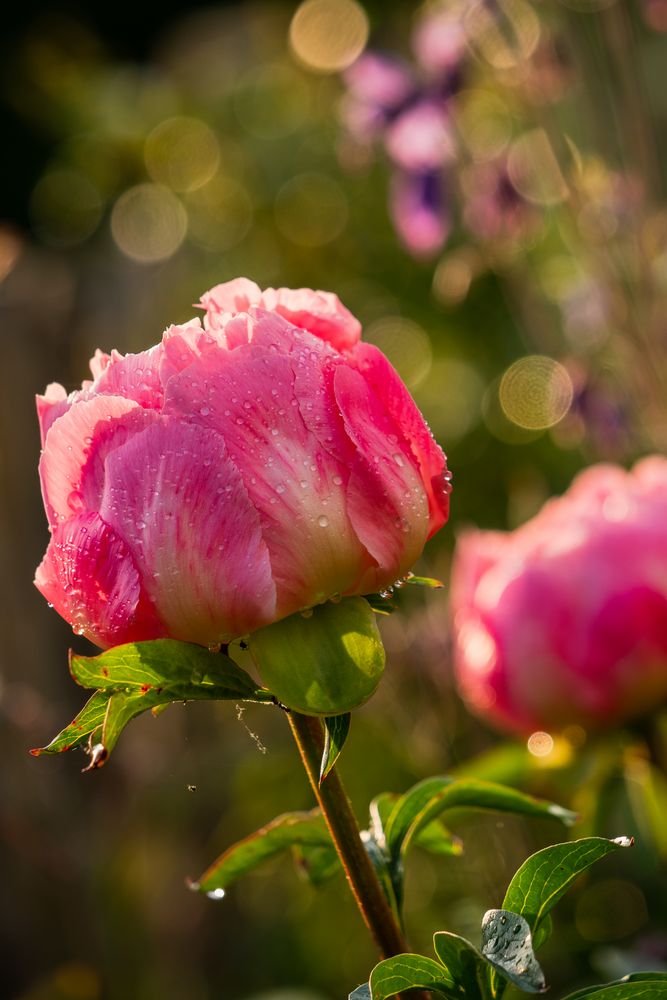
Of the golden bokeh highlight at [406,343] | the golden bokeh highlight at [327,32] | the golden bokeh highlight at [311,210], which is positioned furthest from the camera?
the golden bokeh highlight at [327,32]

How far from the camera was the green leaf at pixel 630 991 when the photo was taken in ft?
1.14

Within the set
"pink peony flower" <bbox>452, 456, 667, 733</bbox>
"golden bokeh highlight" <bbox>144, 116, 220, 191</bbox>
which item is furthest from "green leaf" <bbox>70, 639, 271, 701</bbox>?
"golden bokeh highlight" <bbox>144, 116, 220, 191</bbox>

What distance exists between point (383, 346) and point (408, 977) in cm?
208

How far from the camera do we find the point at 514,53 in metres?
0.97

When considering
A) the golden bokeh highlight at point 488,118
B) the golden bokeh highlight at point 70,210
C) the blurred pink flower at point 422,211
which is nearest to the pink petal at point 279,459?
the blurred pink flower at point 422,211

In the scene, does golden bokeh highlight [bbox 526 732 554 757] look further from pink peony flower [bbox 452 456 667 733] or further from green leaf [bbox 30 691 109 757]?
green leaf [bbox 30 691 109 757]

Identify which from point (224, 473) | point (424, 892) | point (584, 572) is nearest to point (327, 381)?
point (224, 473)

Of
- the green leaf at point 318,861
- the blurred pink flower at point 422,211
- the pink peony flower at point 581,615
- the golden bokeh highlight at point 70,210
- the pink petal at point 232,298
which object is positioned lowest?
the golden bokeh highlight at point 70,210

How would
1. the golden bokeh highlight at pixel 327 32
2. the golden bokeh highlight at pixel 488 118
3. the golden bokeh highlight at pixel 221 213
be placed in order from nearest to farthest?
the golden bokeh highlight at pixel 488 118 → the golden bokeh highlight at pixel 221 213 → the golden bokeh highlight at pixel 327 32

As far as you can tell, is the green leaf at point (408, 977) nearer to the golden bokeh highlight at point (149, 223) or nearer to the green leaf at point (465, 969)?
the green leaf at point (465, 969)

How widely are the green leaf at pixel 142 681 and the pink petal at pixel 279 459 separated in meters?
0.03

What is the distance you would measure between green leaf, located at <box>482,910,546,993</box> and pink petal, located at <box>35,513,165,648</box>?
0.14 m

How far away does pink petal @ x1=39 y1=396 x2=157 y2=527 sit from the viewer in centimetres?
36

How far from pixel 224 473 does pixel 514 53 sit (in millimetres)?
750
